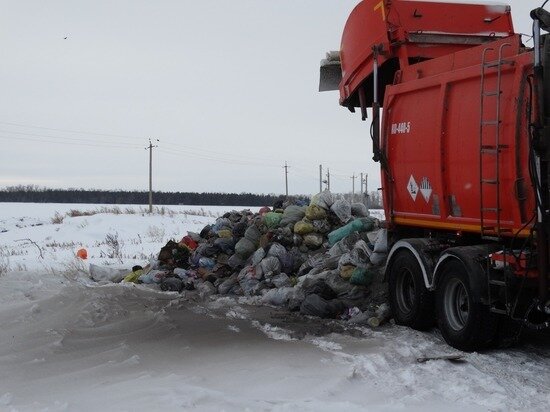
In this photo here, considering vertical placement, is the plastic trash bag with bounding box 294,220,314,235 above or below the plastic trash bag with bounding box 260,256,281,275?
above

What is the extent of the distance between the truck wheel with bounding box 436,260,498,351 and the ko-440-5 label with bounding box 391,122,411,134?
1683 millimetres

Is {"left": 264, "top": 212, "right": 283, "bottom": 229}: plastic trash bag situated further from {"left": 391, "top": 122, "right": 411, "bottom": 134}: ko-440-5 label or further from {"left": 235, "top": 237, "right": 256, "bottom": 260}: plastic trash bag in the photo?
{"left": 391, "top": 122, "right": 411, "bottom": 134}: ko-440-5 label

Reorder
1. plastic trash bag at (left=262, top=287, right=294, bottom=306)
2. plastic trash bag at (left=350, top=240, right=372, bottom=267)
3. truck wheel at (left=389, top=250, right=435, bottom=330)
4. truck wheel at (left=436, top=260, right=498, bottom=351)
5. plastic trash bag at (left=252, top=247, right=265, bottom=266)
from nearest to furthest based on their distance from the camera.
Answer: truck wheel at (left=436, top=260, right=498, bottom=351)
truck wheel at (left=389, top=250, right=435, bottom=330)
plastic trash bag at (left=350, top=240, right=372, bottom=267)
plastic trash bag at (left=262, top=287, right=294, bottom=306)
plastic trash bag at (left=252, top=247, right=265, bottom=266)

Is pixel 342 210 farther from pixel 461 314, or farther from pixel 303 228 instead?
pixel 461 314

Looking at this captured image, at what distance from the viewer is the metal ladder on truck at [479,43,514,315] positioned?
Result: 5.27 m

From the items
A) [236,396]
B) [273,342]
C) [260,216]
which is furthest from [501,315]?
[260,216]

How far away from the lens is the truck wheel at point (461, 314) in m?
5.50

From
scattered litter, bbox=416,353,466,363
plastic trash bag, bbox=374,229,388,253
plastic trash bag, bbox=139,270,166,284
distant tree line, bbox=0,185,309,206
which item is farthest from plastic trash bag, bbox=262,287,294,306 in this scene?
distant tree line, bbox=0,185,309,206

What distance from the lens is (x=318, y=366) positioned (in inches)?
203

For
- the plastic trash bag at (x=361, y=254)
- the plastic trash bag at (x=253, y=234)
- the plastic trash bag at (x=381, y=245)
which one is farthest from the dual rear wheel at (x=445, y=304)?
the plastic trash bag at (x=253, y=234)

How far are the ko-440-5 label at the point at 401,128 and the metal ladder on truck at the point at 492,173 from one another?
4.49 feet

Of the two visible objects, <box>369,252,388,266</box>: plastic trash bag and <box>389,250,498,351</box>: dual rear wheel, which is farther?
<box>369,252,388,266</box>: plastic trash bag

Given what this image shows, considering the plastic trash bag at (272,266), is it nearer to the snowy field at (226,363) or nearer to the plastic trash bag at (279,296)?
the plastic trash bag at (279,296)

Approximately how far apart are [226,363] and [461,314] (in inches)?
88.8
